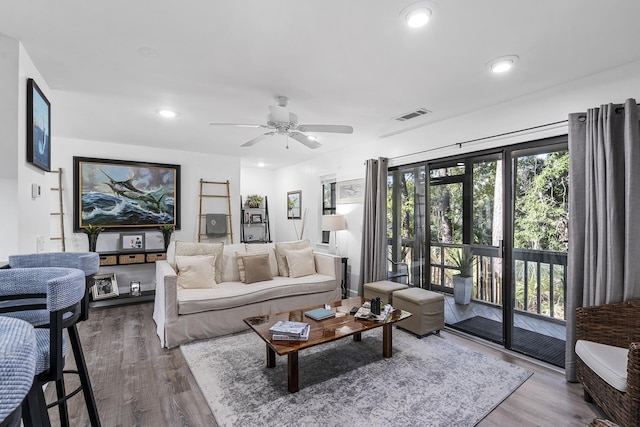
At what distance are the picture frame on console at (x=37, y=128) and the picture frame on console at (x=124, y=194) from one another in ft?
7.79

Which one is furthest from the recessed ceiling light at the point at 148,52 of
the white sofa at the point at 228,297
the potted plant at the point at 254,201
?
the potted plant at the point at 254,201

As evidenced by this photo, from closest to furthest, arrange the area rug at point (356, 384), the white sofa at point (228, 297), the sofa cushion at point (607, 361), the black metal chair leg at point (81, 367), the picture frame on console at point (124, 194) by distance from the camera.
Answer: the black metal chair leg at point (81, 367) < the sofa cushion at point (607, 361) < the area rug at point (356, 384) < the white sofa at point (228, 297) < the picture frame on console at point (124, 194)

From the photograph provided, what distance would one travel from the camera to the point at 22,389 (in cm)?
44

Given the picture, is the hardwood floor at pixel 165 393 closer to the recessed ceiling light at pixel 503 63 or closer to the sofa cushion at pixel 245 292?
the sofa cushion at pixel 245 292

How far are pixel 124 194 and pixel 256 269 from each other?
8.65 ft

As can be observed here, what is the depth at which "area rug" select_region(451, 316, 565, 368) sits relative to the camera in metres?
2.89

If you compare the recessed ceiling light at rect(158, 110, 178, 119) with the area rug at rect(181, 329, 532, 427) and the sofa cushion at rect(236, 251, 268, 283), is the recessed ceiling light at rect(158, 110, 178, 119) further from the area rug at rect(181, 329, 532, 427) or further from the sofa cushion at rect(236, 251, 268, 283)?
the area rug at rect(181, 329, 532, 427)

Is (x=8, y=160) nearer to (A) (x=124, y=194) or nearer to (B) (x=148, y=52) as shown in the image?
(B) (x=148, y=52)

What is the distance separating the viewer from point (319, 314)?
9.70 feet

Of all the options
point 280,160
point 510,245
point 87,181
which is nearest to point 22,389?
point 510,245

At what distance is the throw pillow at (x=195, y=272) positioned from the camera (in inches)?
142

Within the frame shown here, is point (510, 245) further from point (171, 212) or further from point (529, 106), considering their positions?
point (171, 212)

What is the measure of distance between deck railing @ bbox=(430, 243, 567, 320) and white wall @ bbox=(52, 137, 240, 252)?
163 inches

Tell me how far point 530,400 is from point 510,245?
4.72 ft
